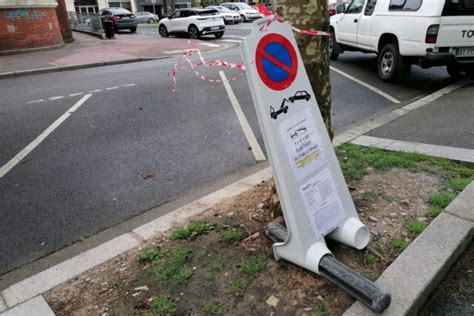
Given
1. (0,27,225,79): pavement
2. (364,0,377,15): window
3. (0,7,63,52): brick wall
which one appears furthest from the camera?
(0,7,63,52): brick wall

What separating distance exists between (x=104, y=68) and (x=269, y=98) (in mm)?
11824

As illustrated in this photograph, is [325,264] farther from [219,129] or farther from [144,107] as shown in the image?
[144,107]

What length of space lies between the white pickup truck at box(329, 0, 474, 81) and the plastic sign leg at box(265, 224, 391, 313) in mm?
6312

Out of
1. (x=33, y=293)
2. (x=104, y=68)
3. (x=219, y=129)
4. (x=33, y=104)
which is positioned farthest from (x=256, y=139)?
(x=104, y=68)

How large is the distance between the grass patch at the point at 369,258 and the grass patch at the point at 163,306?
1286 mm

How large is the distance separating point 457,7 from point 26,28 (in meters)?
15.2

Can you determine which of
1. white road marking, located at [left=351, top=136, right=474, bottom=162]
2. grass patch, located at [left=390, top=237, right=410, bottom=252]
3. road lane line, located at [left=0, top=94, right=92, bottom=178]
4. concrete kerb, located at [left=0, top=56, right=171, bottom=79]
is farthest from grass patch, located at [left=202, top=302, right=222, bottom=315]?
concrete kerb, located at [left=0, top=56, right=171, bottom=79]

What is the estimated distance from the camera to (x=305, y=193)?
8.24 feet

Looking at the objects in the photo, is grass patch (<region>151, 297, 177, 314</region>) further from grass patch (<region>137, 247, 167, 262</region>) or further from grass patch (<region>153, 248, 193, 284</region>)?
grass patch (<region>137, 247, 167, 262</region>)

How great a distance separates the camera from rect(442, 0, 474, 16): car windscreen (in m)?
7.18

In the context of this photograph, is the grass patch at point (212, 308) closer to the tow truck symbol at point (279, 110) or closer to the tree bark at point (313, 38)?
the tow truck symbol at point (279, 110)

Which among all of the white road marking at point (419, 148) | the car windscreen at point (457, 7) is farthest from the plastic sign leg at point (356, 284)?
the car windscreen at point (457, 7)

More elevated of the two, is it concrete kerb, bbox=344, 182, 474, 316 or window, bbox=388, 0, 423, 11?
window, bbox=388, 0, 423, 11

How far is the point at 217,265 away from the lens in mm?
2746
